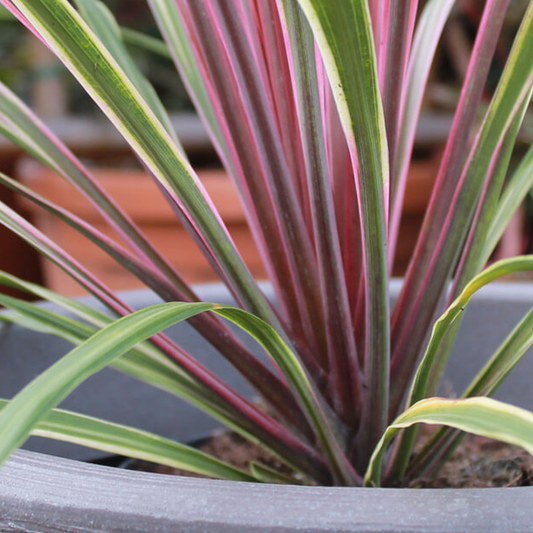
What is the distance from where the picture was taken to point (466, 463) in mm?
387

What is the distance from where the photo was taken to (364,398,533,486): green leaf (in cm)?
16

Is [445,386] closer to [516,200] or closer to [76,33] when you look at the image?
[516,200]

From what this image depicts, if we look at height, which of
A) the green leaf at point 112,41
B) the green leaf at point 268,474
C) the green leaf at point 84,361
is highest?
the green leaf at point 112,41

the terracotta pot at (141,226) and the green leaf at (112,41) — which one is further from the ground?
the green leaf at (112,41)

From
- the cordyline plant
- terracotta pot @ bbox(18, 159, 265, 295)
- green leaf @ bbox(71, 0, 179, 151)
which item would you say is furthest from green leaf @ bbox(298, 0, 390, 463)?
terracotta pot @ bbox(18, 159, 265, 295)

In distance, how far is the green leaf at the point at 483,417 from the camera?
0.16 m

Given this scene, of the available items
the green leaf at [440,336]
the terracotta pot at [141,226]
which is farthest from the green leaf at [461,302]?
the terracotta pot at [141,226]

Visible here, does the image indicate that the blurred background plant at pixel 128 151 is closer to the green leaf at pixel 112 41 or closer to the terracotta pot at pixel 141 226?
the terracotta pot at pixel 141 226

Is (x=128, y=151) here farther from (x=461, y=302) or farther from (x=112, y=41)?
(x=461, y=302)

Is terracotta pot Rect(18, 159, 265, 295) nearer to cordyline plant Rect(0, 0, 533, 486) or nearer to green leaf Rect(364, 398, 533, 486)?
cordyline plant Rect(0, 0, 533, 486)

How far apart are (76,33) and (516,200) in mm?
237

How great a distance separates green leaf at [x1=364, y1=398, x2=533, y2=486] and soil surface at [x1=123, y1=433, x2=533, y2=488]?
0.46ft

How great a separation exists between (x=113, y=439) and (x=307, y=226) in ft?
0.47

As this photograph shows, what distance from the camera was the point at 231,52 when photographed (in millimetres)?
274
